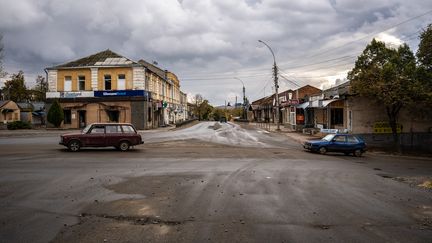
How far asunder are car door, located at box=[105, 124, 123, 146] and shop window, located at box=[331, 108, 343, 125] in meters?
22.6

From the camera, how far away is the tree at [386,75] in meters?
25.8

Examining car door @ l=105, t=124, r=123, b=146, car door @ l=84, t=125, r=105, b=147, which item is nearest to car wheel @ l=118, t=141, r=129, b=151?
car door @ l=105, t=124, r=123, b=146

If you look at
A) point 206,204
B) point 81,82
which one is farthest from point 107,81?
point 206,204

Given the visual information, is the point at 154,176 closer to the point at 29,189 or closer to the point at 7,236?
the point at 29,189

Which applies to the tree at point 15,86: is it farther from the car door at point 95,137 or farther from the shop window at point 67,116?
the car door at point 95,137

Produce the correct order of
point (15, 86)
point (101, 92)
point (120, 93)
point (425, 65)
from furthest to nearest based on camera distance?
point (15, 86), point (101, 92), point (120, 93), point (425, 65)

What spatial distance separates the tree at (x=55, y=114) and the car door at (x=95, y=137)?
2679cm

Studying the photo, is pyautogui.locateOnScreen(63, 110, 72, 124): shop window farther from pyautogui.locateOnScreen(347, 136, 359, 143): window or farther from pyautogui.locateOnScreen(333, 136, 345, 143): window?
pyautogui.locateOnScreen(347, 136, 359, 143): window

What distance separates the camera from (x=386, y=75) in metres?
26.2

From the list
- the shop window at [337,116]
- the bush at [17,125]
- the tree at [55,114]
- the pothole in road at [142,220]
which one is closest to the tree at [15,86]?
the bush at [17,125]

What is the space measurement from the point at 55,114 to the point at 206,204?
136ft

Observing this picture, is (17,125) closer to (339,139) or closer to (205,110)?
(339,139)

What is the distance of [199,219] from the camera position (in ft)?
24.7

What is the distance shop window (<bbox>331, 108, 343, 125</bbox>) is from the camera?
3703 cm
